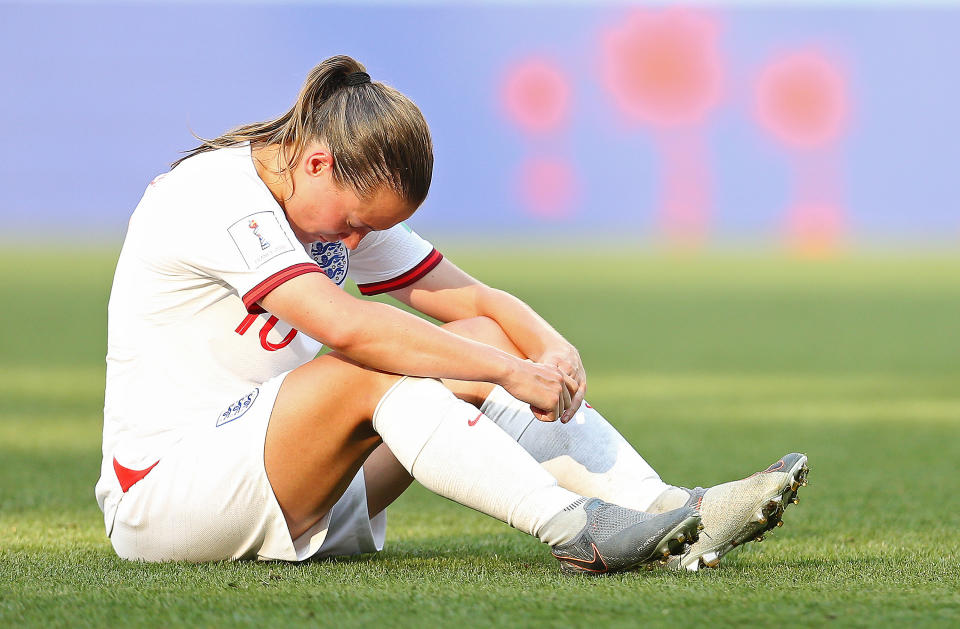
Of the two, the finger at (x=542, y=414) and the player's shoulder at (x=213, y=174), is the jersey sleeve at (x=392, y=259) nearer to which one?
the player's shoulder at (x=213, y=174)

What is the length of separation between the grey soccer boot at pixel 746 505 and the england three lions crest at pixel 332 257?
0.78 meters

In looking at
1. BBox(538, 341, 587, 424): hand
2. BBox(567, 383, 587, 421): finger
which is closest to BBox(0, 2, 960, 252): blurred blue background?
BBox(538, 341, 587, 424): hand

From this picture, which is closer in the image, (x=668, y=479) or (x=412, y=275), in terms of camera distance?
(x=412, y=275)

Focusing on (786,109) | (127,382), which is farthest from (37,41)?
(127,382)

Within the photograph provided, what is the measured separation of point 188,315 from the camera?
2141mm

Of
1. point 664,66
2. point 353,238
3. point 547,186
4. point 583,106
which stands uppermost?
point 664,66

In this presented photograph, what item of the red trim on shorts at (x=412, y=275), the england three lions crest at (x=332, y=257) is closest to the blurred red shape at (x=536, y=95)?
the red trim on shorts at (x=412, y=275)

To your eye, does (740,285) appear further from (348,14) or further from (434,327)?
(348,14)

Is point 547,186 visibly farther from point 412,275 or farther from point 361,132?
point 361,132

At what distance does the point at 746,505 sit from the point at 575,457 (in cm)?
33

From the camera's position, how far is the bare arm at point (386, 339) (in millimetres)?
1965

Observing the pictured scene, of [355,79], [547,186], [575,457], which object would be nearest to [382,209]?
[355,79]

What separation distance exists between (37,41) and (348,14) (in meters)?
8.75

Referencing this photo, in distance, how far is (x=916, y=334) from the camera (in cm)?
893
